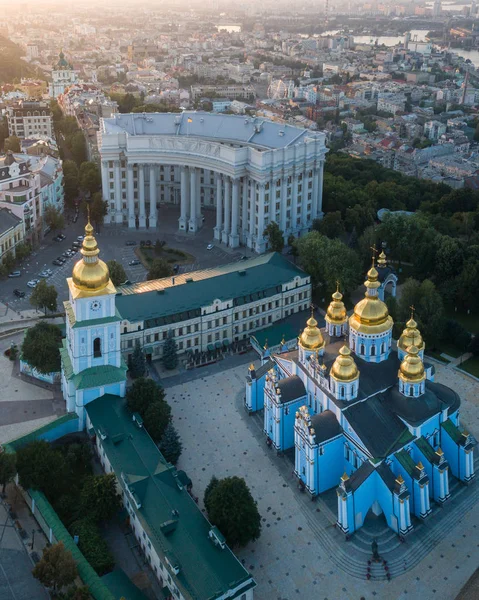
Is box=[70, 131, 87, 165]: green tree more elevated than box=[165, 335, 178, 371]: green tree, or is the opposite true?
box=[70, 131, 87, 165]: green tree

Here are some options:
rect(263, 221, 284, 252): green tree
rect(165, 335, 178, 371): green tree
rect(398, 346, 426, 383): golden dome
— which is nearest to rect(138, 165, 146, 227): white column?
rect(263, 221, 284, 252): green tree

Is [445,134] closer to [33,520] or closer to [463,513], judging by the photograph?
[463,513]

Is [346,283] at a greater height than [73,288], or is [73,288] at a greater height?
[73,288]

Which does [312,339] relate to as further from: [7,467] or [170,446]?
[7,467]

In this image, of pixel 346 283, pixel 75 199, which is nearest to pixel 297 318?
pixel 346 283

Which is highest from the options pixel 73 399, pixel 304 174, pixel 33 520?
pixel 304 174

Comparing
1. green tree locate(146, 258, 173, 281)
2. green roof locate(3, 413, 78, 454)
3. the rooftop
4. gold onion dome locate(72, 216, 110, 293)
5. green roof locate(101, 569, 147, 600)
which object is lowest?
green roof locate(101, 569, 147, 600)

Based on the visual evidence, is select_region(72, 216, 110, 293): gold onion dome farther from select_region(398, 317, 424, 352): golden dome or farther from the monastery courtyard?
select_region(398, 317, 424, 352): golden dome

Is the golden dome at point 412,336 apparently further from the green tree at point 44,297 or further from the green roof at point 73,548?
the green tree at point 44,297

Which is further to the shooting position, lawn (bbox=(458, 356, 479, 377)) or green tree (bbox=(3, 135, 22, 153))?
green tree (bbox=(3, 135, 22, 153))
